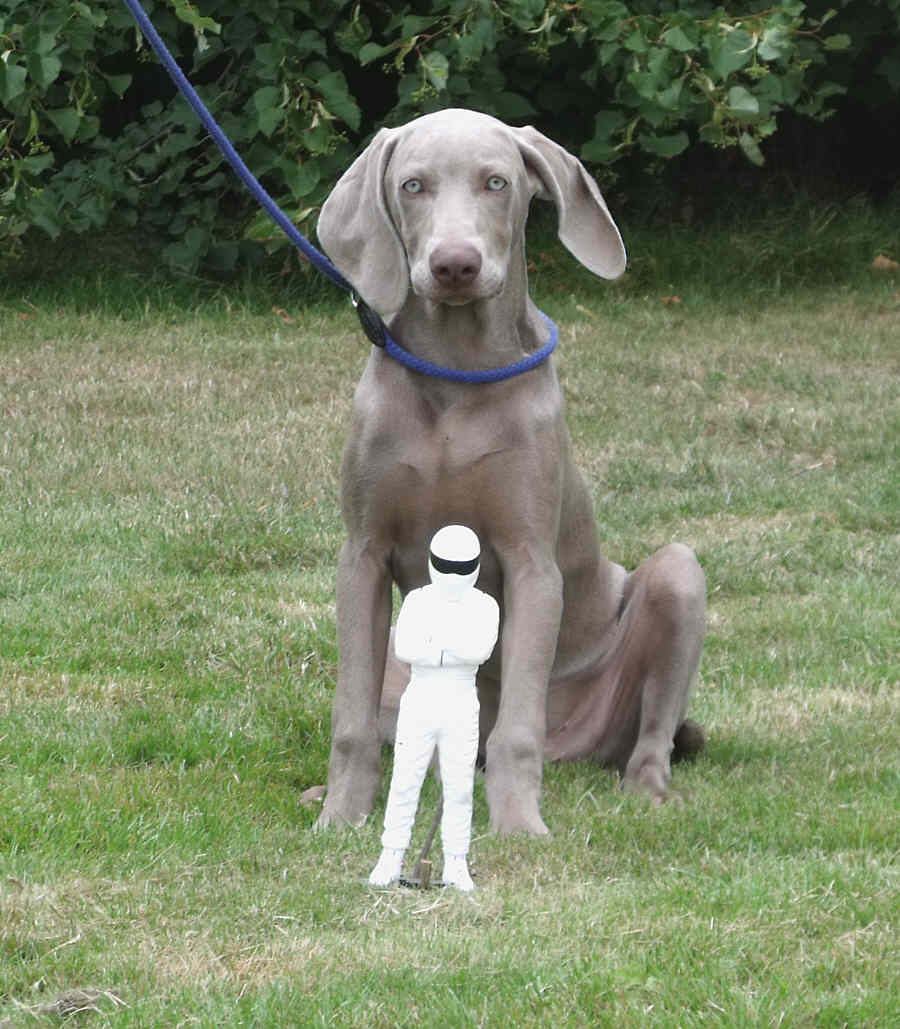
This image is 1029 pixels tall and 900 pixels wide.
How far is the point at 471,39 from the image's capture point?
9.05m

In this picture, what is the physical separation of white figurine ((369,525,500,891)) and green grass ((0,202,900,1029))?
140 mm

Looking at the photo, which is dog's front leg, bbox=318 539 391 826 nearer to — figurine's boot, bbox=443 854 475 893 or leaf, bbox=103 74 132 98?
figurine's boot, bbox=443 854 475 893

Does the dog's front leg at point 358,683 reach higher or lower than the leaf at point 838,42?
lower

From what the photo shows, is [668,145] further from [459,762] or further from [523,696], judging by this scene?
[459,762]

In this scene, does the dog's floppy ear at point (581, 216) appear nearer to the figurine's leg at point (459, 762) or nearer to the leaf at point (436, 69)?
the figurine's leg at point (459, 762)

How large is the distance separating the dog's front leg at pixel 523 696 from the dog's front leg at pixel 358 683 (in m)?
0.26

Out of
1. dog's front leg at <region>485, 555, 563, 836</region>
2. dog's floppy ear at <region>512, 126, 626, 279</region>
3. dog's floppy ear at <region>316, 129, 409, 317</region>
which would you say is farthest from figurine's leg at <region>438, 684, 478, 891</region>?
dog's floppy ear at <region>512, 126, 626, 279</region>

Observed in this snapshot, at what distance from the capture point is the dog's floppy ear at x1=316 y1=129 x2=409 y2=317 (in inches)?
144

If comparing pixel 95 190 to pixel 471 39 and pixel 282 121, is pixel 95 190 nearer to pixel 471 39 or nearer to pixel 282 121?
pixel 282 121

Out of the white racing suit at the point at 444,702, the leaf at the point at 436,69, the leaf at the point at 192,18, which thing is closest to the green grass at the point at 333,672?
the white racing suit at the point at 444,702

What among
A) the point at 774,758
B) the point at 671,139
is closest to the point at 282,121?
the point at 671,139

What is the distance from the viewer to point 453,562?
2.96 metres

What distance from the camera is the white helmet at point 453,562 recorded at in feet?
9.73

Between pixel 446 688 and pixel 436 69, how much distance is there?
6.48 metres
